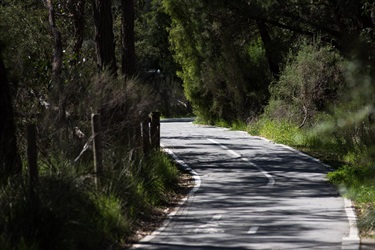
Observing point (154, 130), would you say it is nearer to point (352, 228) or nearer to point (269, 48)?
point (352, 228)

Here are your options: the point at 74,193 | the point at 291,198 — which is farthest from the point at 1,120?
the point at 291,198

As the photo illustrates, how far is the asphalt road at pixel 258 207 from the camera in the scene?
12.9 m

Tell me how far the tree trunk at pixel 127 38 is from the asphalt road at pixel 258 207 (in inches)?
137

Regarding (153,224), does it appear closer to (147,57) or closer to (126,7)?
(126,7)

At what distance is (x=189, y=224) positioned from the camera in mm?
14703

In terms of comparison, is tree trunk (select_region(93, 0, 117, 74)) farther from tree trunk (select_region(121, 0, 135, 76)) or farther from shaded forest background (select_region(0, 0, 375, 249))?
tree trunk (select_region(121, 0, 135, 76))

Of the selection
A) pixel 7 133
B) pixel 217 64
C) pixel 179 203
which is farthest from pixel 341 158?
pixel 217 64

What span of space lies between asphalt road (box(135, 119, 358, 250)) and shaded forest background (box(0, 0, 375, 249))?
2.00ft

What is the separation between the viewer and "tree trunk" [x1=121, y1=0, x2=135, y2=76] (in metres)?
26.9

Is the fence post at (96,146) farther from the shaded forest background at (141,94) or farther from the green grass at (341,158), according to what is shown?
the green grass at (341,158)

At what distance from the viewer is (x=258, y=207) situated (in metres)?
16.8

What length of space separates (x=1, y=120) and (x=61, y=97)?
3182 mm

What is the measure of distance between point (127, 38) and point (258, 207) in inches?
464

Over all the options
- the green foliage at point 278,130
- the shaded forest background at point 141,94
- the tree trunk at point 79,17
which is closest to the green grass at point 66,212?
the shaded forest background at point 141,94
